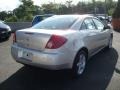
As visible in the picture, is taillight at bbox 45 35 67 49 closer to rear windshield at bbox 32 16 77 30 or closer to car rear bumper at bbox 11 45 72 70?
car rear bumper at bbox 11 45 72 70

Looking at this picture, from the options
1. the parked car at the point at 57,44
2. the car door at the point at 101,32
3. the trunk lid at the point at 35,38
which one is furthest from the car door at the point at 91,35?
the trunk lid at the point at 35,38

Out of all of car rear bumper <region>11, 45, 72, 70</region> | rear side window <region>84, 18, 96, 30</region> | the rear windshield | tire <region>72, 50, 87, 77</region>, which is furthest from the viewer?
rear side window <region>84, 18, 96, 30</region>

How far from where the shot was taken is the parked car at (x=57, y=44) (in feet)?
17.0

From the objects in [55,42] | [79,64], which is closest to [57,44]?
[55,42]

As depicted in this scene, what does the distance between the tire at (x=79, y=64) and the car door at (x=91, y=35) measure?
1.08 ft

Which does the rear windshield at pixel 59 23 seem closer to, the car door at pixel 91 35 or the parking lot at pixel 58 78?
the car door at pixel 91 35

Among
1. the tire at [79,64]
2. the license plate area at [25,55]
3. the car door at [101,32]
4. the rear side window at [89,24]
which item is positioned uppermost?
the rear side window at [89,24]

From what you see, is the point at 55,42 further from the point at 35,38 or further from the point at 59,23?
the point at 59,23

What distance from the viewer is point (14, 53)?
577cm

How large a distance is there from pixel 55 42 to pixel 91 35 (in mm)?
1652

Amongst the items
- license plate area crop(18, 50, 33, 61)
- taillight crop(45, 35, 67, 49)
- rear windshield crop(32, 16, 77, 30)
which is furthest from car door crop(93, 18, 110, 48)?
license plate area crop(18, 50, 33, 61)

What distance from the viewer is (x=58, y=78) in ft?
19.1

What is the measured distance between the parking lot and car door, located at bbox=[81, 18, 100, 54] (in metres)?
0.57

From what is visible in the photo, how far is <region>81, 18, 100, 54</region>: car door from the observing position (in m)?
6.25
